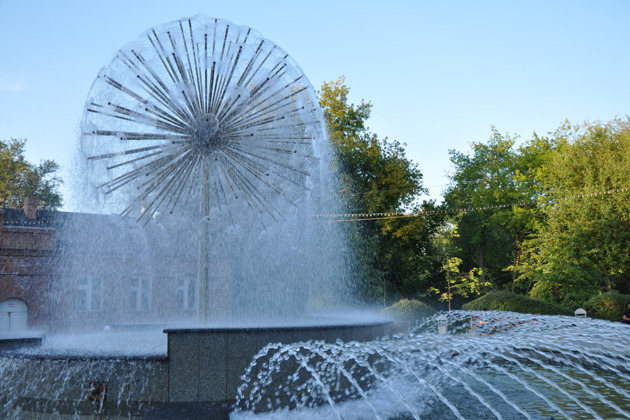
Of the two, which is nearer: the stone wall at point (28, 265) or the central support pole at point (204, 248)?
the central support pole at point (204, 248)

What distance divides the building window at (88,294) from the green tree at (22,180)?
14297mm

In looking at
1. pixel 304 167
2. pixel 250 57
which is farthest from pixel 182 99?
pixel 304 167

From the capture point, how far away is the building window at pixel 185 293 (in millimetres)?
25656

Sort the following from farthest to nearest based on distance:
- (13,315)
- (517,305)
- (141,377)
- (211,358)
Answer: (13,315)
(517,305)
(211,358)
(141,377)

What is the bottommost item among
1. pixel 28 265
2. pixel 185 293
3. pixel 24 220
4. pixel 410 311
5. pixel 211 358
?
pixel 410 311

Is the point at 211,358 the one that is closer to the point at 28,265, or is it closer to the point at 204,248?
the point at 204,248

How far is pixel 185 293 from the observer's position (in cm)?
2623

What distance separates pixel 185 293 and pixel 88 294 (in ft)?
16.0

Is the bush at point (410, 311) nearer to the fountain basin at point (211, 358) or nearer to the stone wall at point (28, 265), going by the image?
the fountain basin at point (211, 358)

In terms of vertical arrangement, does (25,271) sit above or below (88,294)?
above

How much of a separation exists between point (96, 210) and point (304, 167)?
4163 millimetres

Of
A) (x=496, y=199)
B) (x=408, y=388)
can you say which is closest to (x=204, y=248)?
(x=408, y=388)

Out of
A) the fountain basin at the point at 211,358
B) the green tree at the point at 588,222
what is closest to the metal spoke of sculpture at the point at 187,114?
the fountain basin at the point at 211,358

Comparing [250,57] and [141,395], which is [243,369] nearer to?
[141,395]
